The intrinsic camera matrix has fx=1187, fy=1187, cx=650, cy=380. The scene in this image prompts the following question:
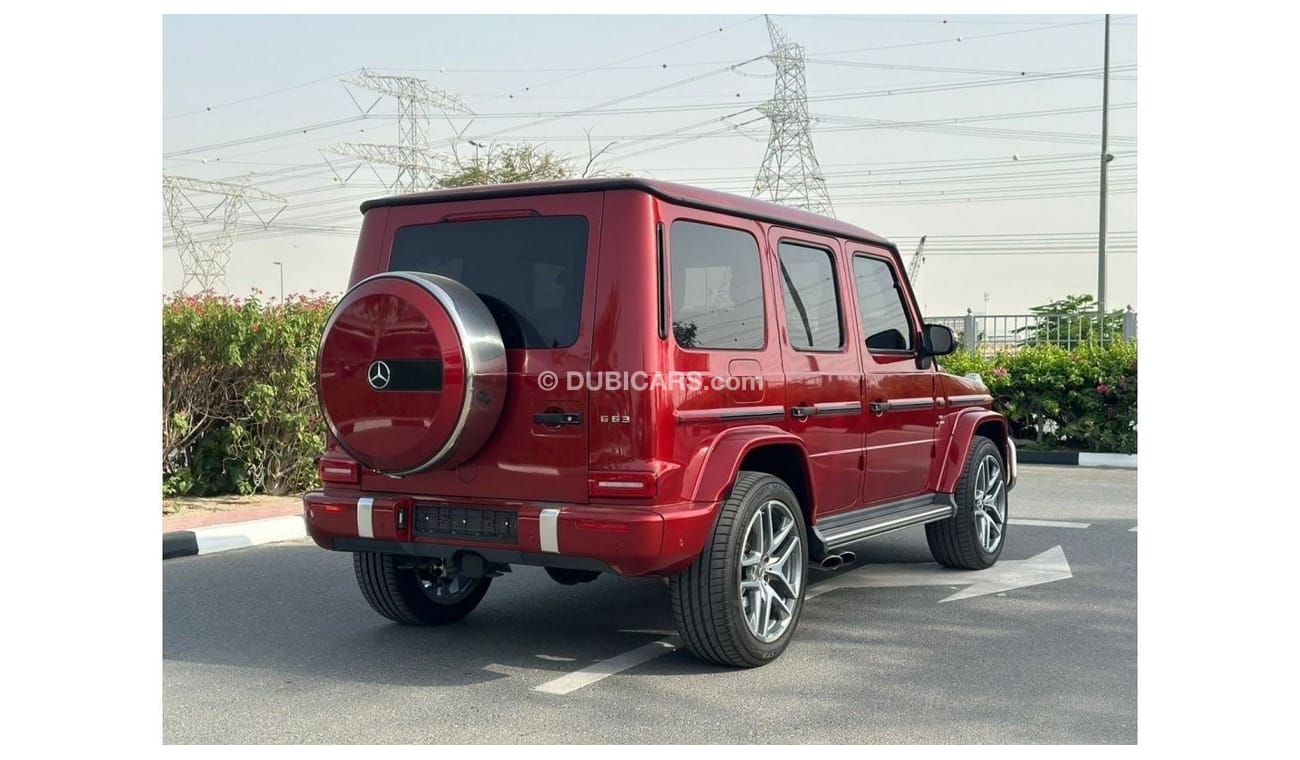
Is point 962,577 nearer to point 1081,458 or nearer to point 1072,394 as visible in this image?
point 1081,458

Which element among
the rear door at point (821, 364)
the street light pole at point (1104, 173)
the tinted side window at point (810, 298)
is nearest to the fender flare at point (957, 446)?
the rear door at point (821, 364)

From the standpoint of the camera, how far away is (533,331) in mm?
4805

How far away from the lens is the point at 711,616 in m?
4.74

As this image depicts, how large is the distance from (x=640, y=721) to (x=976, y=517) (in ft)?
11.2

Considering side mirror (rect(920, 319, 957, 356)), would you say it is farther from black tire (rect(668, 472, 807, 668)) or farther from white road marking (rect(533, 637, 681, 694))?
white road marking (rect(533, 637, 681, 694))

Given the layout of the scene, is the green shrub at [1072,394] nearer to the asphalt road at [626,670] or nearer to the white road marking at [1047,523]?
the white road marking at [1047,523]

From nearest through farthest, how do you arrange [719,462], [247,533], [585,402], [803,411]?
[585,402], [719,462], [803,411], [247,533]

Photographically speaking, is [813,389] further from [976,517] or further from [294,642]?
[294,642]

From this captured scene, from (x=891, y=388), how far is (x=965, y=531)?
115cm

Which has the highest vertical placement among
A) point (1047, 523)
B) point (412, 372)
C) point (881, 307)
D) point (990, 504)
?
point (881, 307)

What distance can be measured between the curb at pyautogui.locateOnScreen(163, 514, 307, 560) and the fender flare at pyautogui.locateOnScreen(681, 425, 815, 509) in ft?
13.0

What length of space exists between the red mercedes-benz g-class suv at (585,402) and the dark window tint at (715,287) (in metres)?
0.01

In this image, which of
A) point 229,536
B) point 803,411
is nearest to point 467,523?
point 803,411

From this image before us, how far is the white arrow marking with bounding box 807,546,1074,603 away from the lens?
6.64 metres
